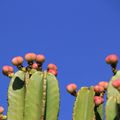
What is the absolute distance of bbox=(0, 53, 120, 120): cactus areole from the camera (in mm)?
4598

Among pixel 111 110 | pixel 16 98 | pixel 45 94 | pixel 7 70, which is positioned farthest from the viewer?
pixel 7 70

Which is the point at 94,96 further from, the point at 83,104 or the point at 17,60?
the point at 17,60

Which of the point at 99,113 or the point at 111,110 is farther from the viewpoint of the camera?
the point at 99,113

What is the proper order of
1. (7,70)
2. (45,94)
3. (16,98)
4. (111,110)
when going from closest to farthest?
(111,110) < (45,94) < (16,98) < (7,70)

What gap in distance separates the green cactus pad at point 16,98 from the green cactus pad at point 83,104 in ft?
1.80

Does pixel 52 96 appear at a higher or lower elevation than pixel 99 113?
higher

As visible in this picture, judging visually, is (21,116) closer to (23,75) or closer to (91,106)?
(23,75)

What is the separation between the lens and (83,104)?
466 cm

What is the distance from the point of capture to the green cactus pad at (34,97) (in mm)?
4594

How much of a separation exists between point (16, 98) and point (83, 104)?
2.20 ft

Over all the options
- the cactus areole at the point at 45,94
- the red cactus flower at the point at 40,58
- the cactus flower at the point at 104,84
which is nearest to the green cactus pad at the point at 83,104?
the cactus areole at the point at 45,94

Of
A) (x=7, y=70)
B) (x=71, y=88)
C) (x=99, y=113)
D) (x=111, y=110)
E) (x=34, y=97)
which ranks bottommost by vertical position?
(x=111, y=110)

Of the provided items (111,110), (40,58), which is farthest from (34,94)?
(111,110)

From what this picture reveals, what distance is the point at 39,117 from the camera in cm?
458
